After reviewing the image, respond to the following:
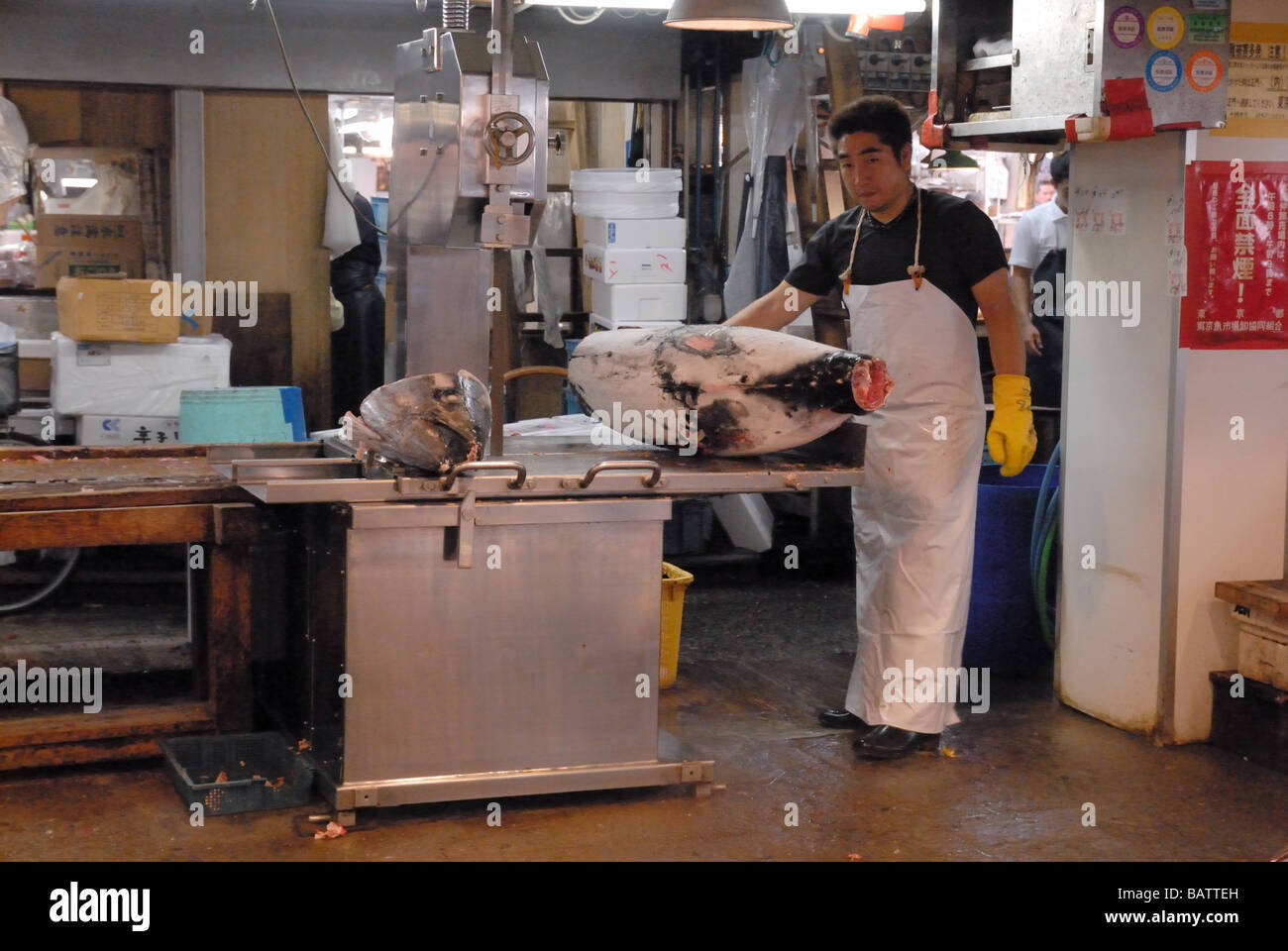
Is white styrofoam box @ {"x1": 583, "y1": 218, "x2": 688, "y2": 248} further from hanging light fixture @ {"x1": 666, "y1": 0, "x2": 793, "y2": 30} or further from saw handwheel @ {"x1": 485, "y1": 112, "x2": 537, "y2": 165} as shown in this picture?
saw handwheel @ {"x1": 485, "y1": 112, "x2": 537, "y2": 165}

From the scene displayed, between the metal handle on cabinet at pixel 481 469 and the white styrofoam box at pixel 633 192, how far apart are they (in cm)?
355

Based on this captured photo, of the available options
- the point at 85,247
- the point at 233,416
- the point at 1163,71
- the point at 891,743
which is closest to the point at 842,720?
the point at 891,743

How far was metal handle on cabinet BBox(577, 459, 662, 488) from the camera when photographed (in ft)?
11.6

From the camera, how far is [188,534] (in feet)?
12.9

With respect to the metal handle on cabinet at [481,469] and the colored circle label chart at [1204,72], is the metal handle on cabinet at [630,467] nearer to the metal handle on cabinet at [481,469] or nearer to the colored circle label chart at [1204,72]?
the metal handle on cabinet at [481,469]

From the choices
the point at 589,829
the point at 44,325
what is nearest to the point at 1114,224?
the point at 589,829

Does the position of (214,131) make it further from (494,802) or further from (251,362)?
(494,802)

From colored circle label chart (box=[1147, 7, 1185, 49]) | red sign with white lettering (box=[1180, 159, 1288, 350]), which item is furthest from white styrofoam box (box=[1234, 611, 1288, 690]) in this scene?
colored circle label chart (box=[1147, 7, 1185, 49])

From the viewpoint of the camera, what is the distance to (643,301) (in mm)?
6883

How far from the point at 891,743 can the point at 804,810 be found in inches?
21.5

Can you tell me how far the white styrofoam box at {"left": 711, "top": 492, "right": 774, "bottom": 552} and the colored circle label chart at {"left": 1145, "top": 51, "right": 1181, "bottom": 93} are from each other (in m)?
3.06

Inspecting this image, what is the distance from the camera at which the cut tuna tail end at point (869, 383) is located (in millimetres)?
3662

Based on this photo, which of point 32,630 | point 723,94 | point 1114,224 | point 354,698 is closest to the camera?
point 354,698

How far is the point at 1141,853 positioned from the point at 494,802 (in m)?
1.61
